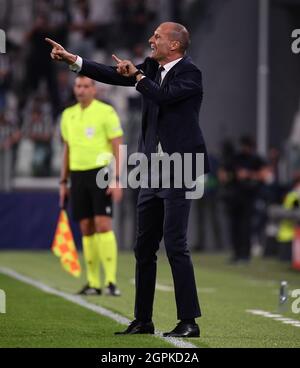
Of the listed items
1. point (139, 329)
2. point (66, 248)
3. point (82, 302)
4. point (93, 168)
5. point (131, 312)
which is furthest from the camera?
point (66, 248)

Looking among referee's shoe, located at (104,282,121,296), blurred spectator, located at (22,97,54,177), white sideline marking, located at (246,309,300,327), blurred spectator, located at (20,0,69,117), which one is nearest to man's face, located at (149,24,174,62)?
white sideline marking, located at (246,309,300,327)

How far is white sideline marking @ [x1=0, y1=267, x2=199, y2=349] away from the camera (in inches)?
342

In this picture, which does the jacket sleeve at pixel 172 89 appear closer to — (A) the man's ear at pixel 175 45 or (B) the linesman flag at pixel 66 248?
(A) the man's ear at pixel 175 45

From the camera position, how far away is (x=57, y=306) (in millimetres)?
11625

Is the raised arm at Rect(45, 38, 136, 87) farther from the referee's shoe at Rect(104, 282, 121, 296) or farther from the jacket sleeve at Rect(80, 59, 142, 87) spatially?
the referee's shoe at Rect(104, 282, 121, 296)

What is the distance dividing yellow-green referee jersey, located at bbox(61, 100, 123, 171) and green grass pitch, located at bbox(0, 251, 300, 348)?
4.58 ft

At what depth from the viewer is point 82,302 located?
12156mm

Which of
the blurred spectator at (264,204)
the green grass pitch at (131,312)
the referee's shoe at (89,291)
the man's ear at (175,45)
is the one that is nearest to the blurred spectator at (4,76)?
the blurred spectator at (264,204)

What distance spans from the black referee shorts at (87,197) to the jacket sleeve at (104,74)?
4.02 metres

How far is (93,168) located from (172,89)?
14.3ft

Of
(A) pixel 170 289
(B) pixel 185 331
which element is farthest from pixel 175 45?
(A) pixel 170 289

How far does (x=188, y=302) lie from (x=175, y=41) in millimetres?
1814

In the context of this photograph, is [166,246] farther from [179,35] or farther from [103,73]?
[179,35]

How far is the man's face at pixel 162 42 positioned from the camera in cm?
897
